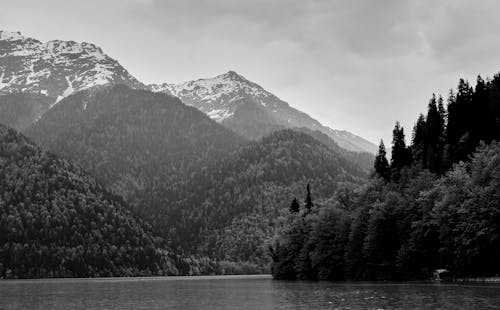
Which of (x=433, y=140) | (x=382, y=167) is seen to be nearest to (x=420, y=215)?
(x=433, y=140)

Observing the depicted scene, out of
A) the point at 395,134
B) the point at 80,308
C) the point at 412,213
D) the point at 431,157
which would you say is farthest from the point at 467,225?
the point at 395,134

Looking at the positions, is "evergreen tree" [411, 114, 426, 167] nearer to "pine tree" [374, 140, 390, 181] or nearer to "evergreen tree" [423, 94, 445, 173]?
"evergreen tree" [423, 94, 445, 173]

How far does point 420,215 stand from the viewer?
388 ft

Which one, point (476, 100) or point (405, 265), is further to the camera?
point (476, 100)

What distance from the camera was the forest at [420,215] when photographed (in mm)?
100062

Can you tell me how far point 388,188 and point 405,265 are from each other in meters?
30.2

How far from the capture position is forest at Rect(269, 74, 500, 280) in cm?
10006

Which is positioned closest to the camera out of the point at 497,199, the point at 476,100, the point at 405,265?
the point at 497,199

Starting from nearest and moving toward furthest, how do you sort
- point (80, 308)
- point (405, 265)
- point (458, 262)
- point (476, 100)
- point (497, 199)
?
point (80, 308)
point (497, 199)
point (458, 262)
point (405, 265)
point (476, 100)

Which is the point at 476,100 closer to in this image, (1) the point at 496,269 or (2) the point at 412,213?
(2) the point at 412,213

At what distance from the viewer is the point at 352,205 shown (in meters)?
151

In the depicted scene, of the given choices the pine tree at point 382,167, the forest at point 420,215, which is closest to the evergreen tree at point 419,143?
the forest at point 420,215

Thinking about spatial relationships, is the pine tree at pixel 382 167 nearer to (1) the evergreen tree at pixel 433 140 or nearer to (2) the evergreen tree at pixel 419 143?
(2) the evergreen tree at pixel 419 143

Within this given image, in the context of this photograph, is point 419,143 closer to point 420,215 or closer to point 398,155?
point 398,155
